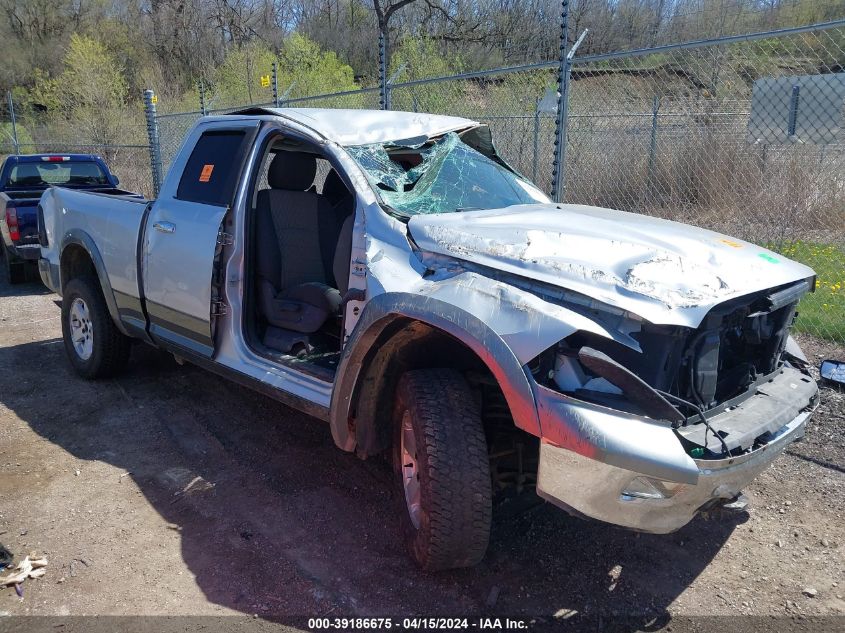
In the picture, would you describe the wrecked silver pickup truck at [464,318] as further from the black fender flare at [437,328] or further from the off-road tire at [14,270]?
the off-road tire at [14,270]

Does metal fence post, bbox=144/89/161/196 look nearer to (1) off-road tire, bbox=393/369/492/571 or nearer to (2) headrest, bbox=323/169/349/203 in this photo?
(2) headrest, bbox=323/169/349/203

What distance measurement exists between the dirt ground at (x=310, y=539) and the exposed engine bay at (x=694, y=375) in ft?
2.73

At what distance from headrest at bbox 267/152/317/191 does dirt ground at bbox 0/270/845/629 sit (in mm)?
1609

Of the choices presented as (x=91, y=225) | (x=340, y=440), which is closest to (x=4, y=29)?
(x=91, y=225)

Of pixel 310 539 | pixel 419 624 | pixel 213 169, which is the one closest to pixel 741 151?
pixel 213 169

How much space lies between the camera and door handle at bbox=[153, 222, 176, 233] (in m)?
4.32

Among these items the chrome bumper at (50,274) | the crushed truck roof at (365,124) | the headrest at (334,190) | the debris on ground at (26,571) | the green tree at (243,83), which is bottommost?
the debris on ground at (26,571)

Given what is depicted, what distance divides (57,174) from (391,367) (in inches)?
356

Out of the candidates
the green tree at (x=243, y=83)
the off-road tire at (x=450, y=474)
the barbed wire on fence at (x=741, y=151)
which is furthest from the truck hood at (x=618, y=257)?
the green tree at (x=243, y=83)

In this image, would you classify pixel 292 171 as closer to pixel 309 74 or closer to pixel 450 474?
pixel 450 474

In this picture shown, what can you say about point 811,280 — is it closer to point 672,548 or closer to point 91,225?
point 672,548

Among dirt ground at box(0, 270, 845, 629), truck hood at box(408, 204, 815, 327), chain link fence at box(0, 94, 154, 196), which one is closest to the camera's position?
truck hood at box(408, 204, 815, 327)

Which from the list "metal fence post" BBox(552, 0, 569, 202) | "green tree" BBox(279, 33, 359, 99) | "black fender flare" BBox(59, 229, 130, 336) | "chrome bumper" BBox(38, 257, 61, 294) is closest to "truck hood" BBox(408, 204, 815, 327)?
"metal fence post" BBox(552, 0, 569, 202)

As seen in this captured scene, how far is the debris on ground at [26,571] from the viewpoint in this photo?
292 cm
